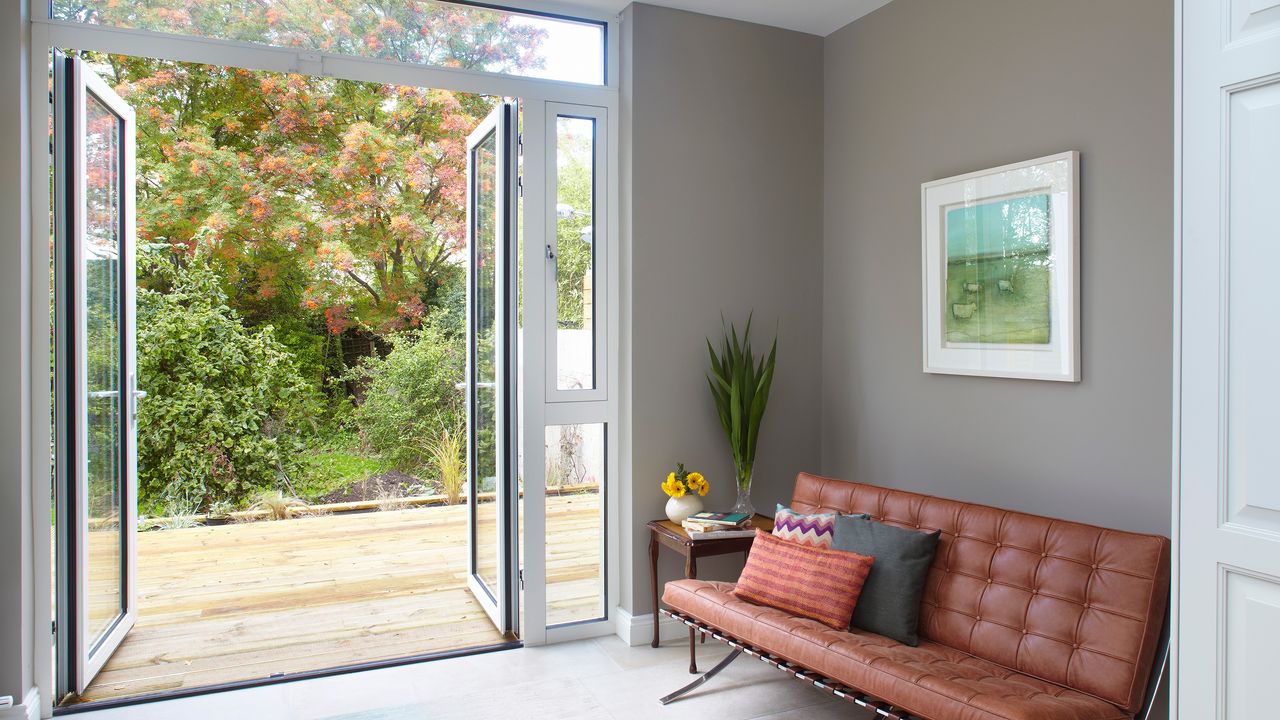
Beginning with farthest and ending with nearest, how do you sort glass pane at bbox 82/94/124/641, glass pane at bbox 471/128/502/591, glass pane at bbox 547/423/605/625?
glass pane at bbox 471/128/502/591
glass pane at bbox 547/423/605/625
glass pane at bbox 82/94/124/641

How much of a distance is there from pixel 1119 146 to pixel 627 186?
1789mm

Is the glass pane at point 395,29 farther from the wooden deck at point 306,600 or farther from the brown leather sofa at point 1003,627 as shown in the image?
the brown leather sofa at point 1003,627

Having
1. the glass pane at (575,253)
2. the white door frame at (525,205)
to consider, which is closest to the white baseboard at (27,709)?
the white door frame at (525,205)

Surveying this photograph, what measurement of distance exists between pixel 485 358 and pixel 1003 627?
2.32 meters

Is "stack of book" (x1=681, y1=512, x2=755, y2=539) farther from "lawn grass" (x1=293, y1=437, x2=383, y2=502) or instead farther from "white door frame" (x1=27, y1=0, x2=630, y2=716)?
"lawn grass" (x1=293, y1=437, x2=383, y2=502)

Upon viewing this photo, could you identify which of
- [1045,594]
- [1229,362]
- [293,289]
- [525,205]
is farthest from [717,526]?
[293,289]

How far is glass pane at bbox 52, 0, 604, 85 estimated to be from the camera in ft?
9.53

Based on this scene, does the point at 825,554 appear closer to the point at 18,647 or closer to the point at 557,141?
the point at 557,141

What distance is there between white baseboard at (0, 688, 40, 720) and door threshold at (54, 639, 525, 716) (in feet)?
0.31

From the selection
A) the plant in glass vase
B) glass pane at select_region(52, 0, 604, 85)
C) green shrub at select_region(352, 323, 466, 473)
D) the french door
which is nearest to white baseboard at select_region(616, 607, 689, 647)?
the plant in glass vase

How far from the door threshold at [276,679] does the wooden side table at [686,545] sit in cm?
61

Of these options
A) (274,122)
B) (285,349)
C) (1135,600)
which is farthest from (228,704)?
(274,122)

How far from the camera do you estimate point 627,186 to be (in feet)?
11.6

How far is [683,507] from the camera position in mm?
3453
